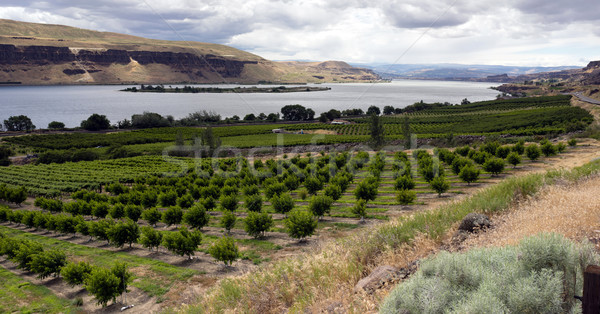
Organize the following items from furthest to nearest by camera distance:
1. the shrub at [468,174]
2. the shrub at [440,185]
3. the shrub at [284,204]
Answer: the shrub at [468,174] → the shrub at [284,204] → the shrub at [440,185]

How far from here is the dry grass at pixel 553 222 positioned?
6.88 metres

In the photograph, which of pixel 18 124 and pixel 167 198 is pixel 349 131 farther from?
pixel 18 124

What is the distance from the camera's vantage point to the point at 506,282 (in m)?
4.77

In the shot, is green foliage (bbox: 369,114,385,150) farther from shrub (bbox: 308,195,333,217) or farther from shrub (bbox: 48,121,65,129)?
shrub (bbox: 48,121,65,129)

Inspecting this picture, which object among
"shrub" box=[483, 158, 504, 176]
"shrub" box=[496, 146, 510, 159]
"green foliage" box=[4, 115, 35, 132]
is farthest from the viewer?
"green foliage" box=[4, 115, 35, 132]

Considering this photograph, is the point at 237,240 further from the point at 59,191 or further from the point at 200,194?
the point at 59,191

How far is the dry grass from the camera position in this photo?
22.6 ft

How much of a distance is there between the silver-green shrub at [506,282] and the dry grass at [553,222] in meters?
1.27

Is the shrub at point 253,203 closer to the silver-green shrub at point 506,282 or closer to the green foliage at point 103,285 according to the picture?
the green foliage at point 103,285

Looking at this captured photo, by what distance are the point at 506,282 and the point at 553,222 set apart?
12.1ft

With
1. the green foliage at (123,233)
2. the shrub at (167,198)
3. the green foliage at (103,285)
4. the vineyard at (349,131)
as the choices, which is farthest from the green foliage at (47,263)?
the vineyard at (349,131)

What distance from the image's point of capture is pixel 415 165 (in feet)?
151

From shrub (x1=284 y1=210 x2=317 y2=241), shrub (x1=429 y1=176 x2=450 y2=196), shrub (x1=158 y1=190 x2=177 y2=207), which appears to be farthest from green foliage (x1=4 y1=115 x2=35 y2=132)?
shrub (x1=429 y1=176 x2=450 y2=196)

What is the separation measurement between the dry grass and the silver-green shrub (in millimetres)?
1268
